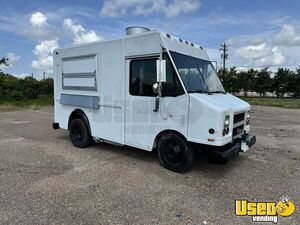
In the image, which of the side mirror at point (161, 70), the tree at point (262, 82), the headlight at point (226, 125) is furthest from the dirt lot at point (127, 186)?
the tree at point (262, 82)

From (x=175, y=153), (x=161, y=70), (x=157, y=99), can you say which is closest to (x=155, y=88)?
(x=157, y=99)

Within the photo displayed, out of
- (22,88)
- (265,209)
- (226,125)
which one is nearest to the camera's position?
(265,209)

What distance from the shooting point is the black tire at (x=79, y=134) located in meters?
6.11

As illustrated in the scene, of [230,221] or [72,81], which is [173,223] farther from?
[72,81]

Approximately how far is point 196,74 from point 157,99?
38.1 inches

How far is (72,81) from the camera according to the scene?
20.2 ft

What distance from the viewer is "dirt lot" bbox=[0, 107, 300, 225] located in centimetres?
309

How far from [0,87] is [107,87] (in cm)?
2078

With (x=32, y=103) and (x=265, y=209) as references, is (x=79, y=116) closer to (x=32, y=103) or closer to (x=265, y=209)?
(x=265, y=209)

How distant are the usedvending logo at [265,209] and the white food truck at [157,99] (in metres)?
0.85

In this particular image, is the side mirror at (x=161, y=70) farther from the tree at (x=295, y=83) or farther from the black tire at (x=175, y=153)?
the tree at (x=295, y=83)

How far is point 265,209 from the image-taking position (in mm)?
3363

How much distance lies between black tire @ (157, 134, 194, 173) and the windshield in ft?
3.24

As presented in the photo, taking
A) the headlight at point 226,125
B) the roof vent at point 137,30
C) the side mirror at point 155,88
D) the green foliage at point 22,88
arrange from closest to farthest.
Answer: the headlight at point 226,125
the side mirror at point 155,88
the roof vent at point 137,30
the green foliage at point 22,88
